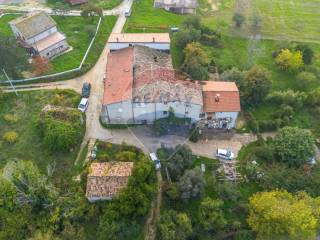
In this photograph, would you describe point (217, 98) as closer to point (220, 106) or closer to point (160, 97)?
point (220, 106)

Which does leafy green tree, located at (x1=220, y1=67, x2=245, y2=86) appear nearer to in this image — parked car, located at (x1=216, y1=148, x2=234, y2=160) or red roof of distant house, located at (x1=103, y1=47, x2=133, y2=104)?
parked car, located at (x1=216, y1=148, x2=234, y2=160)

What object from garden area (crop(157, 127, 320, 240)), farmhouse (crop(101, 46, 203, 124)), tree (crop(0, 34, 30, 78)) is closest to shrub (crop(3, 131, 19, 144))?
tree (crop(0, 34, 30, 78))

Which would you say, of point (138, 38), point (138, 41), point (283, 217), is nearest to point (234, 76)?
point (138, 41)

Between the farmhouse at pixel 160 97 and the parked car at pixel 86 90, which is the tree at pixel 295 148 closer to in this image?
the farmhouse at pixel 160 97

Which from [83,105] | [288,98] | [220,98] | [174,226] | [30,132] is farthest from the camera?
[288,98]

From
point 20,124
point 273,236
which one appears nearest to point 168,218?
point 273,236

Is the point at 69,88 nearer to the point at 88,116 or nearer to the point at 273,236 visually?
the point at 88,116

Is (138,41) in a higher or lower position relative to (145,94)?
higher
